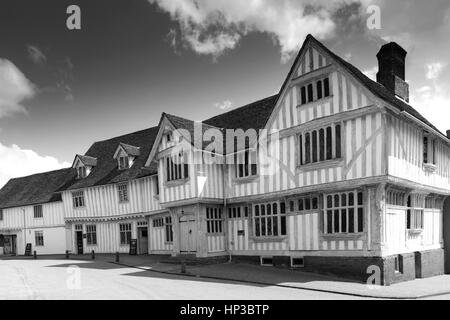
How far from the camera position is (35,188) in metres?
37.8

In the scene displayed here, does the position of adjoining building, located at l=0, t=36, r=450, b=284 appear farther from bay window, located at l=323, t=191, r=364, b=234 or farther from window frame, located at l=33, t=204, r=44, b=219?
window frame, located at l=33, t=204, r=44, b=219

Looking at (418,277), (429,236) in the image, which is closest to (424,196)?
(429,236)

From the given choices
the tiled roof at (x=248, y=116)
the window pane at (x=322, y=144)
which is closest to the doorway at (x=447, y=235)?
the window pane at (x=322, y=144)

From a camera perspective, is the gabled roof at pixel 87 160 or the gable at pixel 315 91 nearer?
the gable at pixel 315 91

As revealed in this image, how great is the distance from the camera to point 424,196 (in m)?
18.4

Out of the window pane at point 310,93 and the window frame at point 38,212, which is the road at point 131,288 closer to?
the window pane at point 310,93

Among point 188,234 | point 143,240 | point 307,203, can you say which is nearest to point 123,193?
point 143,240

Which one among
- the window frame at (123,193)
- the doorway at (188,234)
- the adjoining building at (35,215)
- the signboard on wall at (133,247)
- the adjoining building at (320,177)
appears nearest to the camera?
the adjoining building at (320,177)

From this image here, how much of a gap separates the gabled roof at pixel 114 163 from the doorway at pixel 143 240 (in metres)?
4.05

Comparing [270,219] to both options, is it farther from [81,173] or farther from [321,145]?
[81,173]

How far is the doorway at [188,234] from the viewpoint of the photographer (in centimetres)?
2141

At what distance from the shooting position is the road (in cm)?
1220

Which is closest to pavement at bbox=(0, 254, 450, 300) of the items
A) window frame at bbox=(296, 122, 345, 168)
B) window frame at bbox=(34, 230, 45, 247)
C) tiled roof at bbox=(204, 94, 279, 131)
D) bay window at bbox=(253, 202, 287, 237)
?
bay window at bbox=(253, 202, 287, 237)
